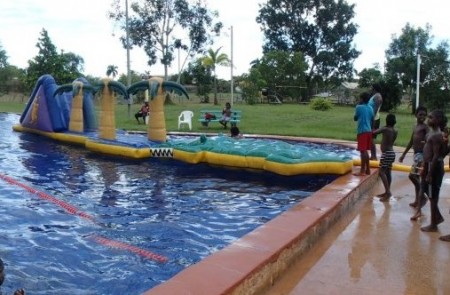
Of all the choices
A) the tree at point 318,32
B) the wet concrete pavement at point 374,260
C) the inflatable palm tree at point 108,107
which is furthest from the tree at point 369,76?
the wet concrete pavement at point 374,260

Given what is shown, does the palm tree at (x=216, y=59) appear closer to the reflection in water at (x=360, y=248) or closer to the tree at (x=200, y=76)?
the tree at (x=200, y=76)

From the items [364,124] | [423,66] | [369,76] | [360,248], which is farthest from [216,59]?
[360,248]

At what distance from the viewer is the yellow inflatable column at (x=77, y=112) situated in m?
14.3

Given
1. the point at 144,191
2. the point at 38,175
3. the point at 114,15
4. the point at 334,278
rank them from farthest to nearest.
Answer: the point at 114,15 → the point at 38,175 → the point at 144,191 → the point at 334,278

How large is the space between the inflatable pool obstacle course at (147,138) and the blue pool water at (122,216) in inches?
11.2

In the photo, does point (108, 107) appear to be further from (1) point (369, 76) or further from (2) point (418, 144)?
(1) point (369, 76)

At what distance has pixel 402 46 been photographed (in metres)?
40.6

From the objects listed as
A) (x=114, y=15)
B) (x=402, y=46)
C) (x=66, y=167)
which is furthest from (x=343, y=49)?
(x=66, y=167)

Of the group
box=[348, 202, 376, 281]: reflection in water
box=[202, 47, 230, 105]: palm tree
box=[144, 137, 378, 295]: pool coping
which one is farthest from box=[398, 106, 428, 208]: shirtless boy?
box=[202, 47, 230, 105]: palm tree

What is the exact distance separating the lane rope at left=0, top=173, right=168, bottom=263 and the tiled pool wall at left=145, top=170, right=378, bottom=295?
102 centimetres

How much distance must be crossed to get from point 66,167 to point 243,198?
4529 mm

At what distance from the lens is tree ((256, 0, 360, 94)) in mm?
46656

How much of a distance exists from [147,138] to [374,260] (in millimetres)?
8893

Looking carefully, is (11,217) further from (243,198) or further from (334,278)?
(334,278)
